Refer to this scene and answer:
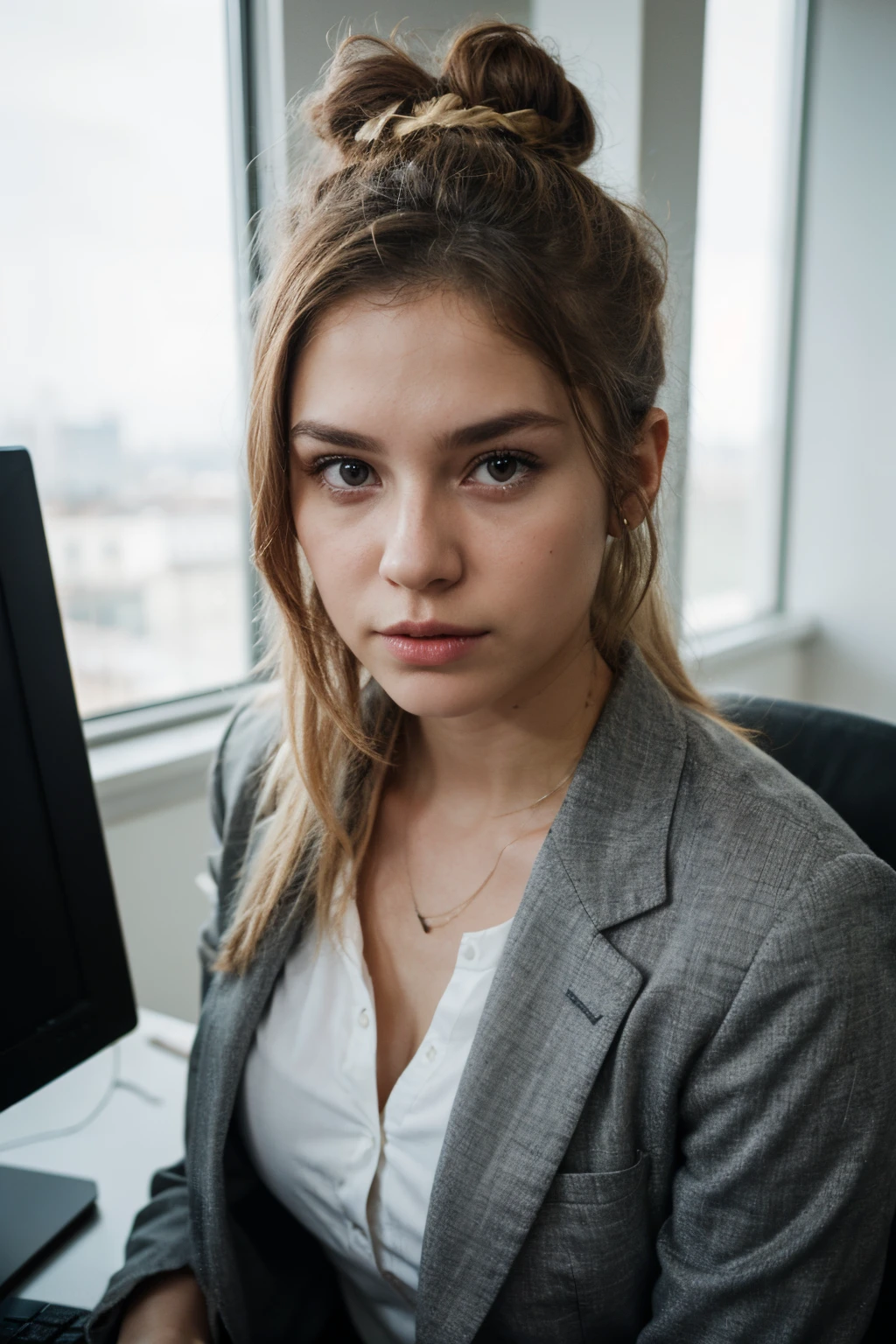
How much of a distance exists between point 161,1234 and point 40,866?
1.10 feet

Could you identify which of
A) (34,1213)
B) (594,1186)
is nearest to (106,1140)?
(34,1213)

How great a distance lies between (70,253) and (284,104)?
0.40 meters

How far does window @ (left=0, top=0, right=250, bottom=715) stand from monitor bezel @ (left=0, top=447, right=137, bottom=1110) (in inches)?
28.5

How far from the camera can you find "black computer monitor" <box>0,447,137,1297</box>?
2.44ft

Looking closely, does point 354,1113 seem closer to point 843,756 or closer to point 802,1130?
point 802,1130

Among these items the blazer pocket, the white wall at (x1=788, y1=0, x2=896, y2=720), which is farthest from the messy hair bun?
the white wall at (x1=788, y1=0, x2=896, y2=720)

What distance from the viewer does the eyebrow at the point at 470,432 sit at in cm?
73

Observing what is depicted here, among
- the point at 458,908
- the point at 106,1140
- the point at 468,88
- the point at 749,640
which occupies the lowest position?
the point at 749,640

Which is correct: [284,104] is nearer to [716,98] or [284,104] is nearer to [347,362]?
[347,362]

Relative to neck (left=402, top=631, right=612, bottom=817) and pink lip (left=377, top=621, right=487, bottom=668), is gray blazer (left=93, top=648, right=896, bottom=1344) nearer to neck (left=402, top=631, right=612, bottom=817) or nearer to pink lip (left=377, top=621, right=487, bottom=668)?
neck (left=402, top=631, right=612, bottom=817)

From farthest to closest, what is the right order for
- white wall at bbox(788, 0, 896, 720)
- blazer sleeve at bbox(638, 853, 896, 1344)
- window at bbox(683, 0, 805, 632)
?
1. white wall at bbox(788, 0, 896, 720)
2. window at bbox(683, 0, 805, 632)
3. blazer sleeve at bbox(638, 853, 896, 1344)

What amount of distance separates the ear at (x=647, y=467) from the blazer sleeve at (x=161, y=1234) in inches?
19.3

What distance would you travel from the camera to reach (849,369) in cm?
315

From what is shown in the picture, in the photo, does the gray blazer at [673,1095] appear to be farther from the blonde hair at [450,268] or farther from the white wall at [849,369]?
the white wall at [849,369]
